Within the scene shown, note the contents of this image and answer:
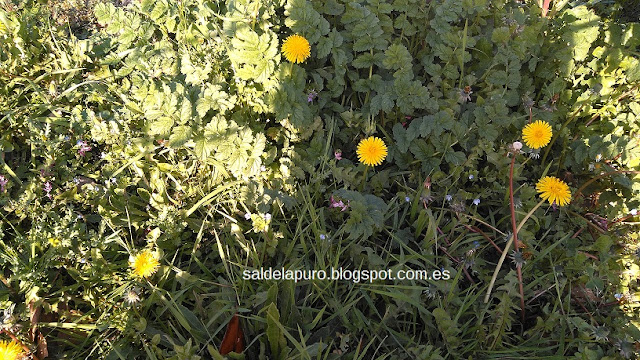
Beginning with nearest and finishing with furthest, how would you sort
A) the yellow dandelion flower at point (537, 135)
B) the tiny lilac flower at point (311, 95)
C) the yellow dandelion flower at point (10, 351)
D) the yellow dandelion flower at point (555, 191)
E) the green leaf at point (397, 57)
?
1. the yellow dandelion flower at point (10, 351)
2. the yellow dandelion flower at point (555, 191)
3. the yellow dandelion flower at point (537, 135)
4. the green leaf at point (397, 57)
5. the tiny lilac flower at point (311, 95)

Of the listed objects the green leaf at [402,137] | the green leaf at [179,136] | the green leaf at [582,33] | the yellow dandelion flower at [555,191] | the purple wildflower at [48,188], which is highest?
the green leaf at [582,33]

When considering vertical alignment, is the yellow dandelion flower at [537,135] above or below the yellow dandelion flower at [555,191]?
above

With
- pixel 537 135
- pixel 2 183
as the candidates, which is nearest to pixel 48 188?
pixel 2 183

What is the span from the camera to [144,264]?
177 centimetres

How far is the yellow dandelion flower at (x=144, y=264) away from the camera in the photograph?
1758 mm

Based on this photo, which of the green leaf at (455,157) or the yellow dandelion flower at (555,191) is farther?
the green leaf at (455,157)

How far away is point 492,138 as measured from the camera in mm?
2127

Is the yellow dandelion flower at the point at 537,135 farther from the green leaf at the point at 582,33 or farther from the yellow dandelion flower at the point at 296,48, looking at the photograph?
the yellow dandelion flower at the point at 296,48

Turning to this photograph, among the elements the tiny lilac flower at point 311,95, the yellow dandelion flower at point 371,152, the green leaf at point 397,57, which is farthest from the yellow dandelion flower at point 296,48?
the yellow dandelion flower at point 371,152

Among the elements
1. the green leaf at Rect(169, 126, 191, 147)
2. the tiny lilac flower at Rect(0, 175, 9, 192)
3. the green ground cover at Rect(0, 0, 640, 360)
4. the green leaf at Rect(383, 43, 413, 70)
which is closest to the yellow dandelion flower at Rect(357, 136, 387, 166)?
the green ground cover at Rect(0, 0, 640, 360)

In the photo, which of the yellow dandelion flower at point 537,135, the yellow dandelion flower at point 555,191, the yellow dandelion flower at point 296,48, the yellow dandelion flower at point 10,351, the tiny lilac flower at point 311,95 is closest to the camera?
the yellow dandelion flower at point 10,351

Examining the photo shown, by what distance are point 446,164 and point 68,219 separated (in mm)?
1786

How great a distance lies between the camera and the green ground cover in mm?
1771

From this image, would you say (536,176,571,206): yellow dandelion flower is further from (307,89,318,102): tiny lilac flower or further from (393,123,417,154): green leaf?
(307,89,318,102): tiny lilac flower
